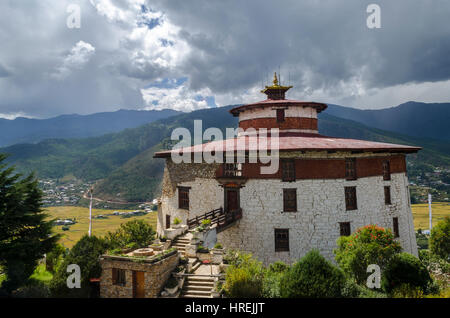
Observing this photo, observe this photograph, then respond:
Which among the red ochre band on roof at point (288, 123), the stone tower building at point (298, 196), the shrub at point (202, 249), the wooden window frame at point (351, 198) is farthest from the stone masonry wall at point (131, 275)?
the red ochre band on roof at point (288, 123)

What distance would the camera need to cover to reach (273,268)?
19328 millimetres

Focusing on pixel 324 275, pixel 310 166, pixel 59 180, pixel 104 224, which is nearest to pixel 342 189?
pixel 310 166

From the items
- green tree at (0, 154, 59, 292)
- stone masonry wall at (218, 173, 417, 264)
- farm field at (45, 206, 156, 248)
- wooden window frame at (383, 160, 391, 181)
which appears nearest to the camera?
green tree at (0, 154, 59, 292)

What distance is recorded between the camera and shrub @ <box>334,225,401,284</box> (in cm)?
1595

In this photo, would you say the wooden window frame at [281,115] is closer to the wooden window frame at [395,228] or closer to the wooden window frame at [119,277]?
the wooden window frame at [395,228]

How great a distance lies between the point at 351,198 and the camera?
22.9m

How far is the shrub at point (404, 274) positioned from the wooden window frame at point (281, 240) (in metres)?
7.57

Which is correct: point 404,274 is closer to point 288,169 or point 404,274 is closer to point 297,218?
point 297,218

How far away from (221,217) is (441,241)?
2756 centimetres

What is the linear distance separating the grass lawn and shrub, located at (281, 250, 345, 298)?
3217 inches

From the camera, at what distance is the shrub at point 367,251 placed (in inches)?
628

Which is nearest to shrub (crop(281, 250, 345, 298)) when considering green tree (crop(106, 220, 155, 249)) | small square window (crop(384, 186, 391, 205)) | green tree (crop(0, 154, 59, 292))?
green tree (crop(106, 220, 155, 249))

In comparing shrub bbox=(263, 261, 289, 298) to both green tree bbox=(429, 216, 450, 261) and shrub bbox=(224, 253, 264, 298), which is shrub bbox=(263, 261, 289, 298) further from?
green tree bbox=(429, 216, 450, 261)
